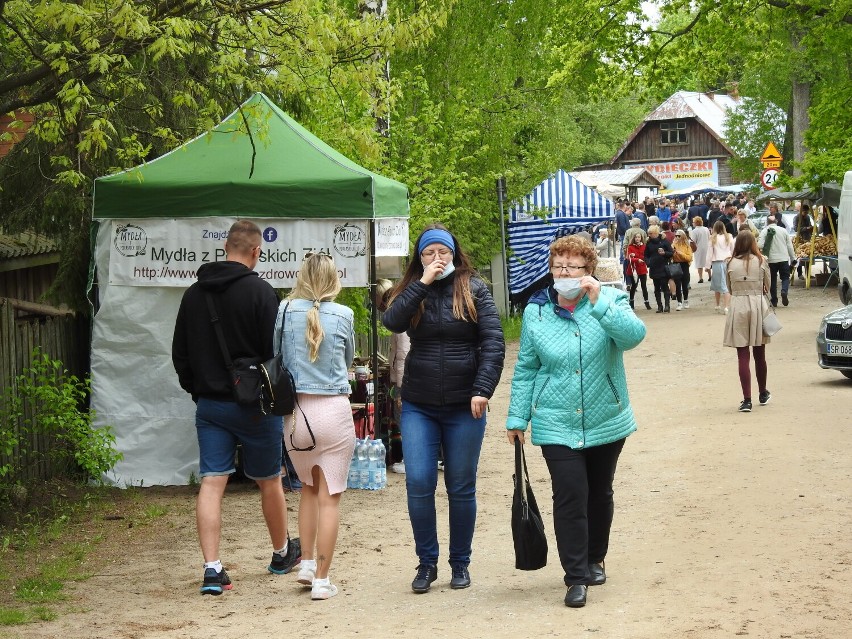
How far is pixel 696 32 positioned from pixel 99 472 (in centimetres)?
1763

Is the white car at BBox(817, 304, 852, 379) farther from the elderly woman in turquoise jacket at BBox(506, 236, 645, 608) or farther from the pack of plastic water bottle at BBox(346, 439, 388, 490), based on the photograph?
the elderly woman in turquoise jacket at BBox(506, 236, 645, 608)

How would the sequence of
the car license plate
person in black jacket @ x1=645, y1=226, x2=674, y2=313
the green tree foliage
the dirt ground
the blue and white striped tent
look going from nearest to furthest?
the dirt ground, the car license plate, the green tree foliage, person in black jacket @ x1=645, y1=226, x2=674, y2=313, the blue and white striped tent

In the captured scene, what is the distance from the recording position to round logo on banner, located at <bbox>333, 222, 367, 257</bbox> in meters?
10.2

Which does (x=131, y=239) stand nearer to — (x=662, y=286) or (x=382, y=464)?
(x=382, y=464)

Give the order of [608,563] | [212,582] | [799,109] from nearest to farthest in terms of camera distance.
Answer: [212,582] → [608,563] → [799,109]

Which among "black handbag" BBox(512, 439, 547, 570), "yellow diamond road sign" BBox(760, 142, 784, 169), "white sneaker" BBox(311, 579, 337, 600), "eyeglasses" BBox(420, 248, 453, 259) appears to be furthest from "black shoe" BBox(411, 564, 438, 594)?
"yellow diamond road sign" BBox(760, 142, 784, 169)

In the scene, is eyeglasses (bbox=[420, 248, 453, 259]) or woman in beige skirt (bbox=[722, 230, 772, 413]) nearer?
eyeglasses (bbox=[420, 248, 453, 259])

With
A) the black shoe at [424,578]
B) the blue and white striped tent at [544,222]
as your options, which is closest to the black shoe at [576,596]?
the black shoe at [424,578]

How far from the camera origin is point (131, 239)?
33.4ft

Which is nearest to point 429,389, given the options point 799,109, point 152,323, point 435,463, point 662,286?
point 435,463

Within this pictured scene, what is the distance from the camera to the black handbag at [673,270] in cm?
2572

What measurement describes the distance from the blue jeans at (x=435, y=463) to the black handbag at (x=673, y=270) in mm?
19362

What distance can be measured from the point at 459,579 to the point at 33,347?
467 centimetres

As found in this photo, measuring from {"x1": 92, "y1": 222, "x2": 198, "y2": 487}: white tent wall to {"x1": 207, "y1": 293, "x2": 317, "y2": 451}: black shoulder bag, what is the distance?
3.45 meters
